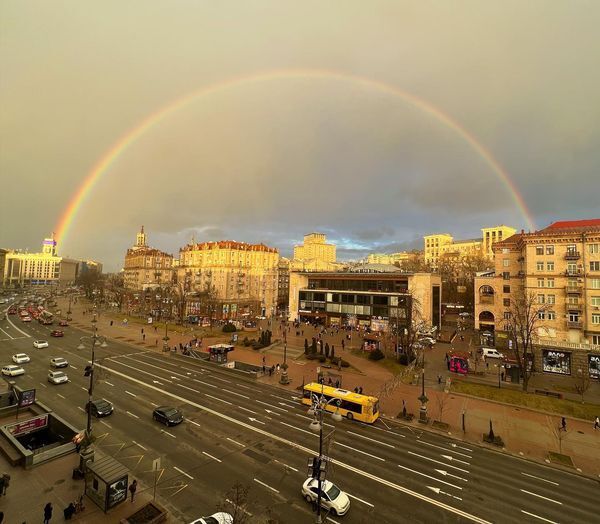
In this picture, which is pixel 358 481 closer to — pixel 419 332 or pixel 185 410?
pixel 185 410

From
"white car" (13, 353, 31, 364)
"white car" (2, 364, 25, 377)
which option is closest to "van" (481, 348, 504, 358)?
"white car" (2, 364, 25, 377)

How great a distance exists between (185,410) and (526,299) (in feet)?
175

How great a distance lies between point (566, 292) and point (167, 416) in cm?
5753

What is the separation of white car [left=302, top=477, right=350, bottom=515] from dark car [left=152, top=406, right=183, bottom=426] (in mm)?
14345

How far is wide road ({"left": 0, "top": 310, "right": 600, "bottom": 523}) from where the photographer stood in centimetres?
1912

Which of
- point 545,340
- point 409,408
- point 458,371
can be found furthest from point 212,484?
point 545,340

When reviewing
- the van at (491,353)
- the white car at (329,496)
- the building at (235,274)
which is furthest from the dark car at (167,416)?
the building at (235,274)

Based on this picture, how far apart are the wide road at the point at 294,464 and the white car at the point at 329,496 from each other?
59 cm

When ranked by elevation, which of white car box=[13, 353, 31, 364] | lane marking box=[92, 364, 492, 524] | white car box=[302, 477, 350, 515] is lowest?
lane marking box=[92, 364, 492, 524]

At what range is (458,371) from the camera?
48.5 meters

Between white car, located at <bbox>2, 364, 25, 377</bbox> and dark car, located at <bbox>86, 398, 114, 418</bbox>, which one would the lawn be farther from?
white car, located at <bbox>2, 364, 25, 377</bbox>

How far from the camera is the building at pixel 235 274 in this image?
414 feet

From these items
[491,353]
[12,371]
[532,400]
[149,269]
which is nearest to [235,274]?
[149,269]

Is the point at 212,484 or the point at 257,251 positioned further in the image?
the point at 257,251
